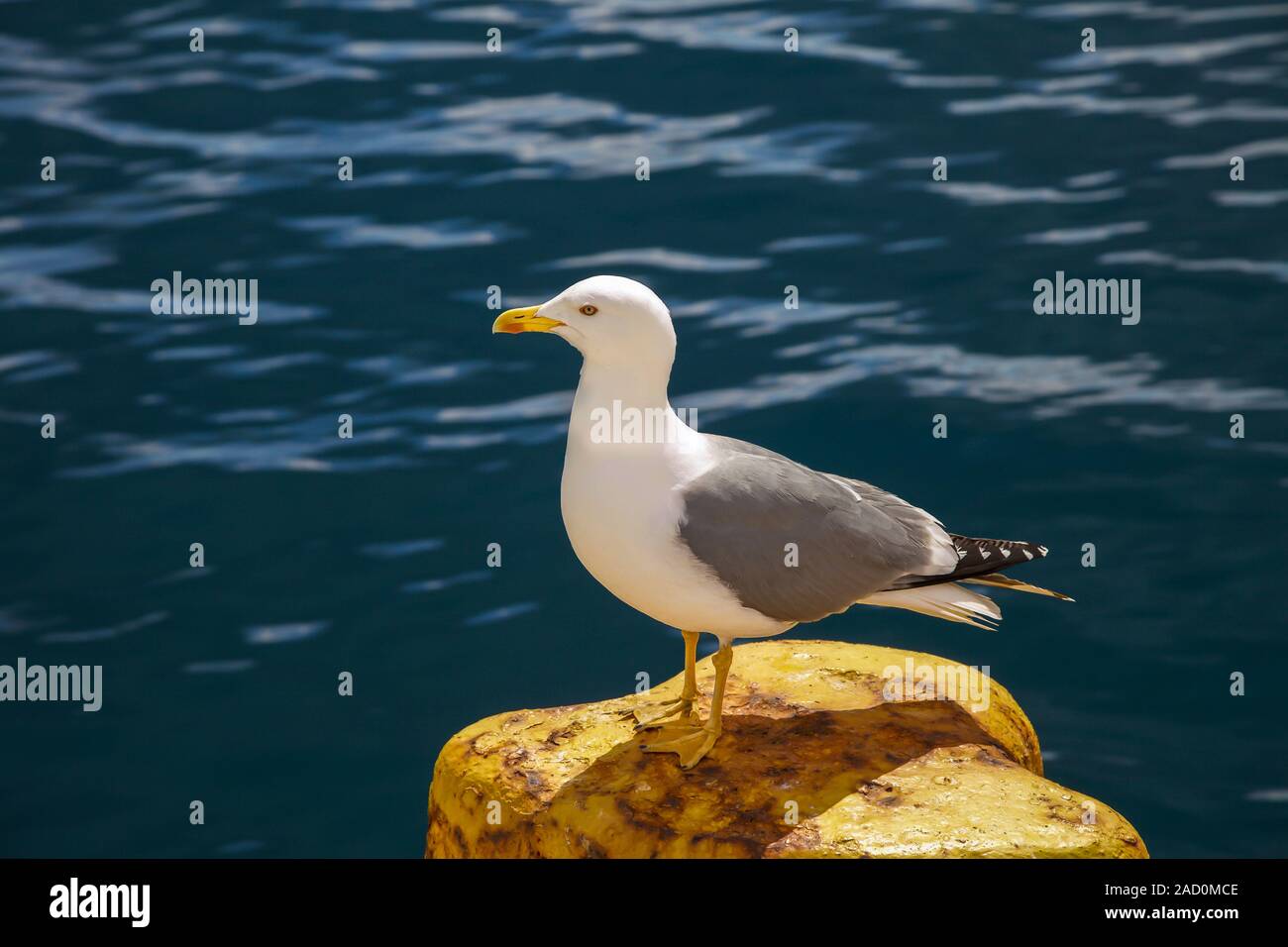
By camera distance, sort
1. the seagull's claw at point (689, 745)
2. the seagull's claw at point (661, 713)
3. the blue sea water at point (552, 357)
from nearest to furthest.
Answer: the seagull's claw at point (689, 745)
the seagull's claw at point (661, 713)
the blue sea water at point (552, 357)

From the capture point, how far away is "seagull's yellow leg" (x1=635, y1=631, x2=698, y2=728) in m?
6.13

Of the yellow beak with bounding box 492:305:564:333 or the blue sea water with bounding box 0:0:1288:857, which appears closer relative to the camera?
the yellow beak with bounding box 492:305:564:333

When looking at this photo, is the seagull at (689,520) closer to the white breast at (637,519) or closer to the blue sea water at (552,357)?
the white breast at (637,519)

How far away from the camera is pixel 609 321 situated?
216 inches

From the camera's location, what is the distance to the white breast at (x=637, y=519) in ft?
18.1

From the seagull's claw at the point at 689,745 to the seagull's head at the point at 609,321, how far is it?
155 centimetres

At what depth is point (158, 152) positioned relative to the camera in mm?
13398

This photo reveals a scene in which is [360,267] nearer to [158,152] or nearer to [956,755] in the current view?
[158,152]

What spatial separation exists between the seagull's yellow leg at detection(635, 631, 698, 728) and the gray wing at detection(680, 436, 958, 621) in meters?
0.53

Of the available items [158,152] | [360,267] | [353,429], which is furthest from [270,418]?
[158,152]

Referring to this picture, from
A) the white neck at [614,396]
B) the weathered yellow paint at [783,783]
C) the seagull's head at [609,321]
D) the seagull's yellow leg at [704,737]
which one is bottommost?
the weathered yellow paint at [783,783]

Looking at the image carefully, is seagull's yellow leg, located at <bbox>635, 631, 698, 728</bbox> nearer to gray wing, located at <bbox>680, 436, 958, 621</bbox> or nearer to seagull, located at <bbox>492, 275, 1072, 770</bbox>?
seagull, located at <bbox>492, 275, 1072, 770</bbox>

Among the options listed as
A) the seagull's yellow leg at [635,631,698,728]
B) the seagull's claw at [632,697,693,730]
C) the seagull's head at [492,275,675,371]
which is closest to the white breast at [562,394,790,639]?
the seagull's head at [492,275,675,371]

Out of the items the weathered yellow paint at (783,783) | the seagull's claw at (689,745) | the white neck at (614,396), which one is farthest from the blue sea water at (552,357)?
the white neck at (614,396)
